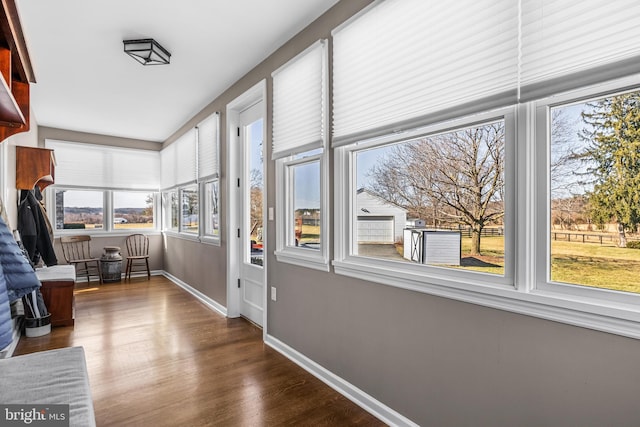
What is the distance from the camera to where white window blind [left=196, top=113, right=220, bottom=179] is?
4152 millimetres

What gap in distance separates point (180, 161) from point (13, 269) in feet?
13.9

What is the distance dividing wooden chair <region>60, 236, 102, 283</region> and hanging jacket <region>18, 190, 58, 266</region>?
181cm

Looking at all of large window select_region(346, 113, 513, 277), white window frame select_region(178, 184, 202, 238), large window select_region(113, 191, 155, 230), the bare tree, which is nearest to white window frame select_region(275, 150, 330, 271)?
large window select_region(346, 113, 513, 277)

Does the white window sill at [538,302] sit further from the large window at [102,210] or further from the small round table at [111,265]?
the large window at [102,210]

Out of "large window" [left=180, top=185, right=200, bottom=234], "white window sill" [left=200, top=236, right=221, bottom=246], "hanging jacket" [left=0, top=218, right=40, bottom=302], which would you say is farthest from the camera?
"large window" [left=180, top=185, right=200, bottom=234]

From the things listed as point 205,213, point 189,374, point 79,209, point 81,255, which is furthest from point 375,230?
point 79,209

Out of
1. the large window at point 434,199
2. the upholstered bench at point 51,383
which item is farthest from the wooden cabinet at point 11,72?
the large window at point 434,199

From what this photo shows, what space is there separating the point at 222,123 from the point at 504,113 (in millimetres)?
3266

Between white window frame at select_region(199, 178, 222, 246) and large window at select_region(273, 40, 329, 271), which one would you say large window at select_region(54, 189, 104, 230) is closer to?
white window frame at select_region(199, 178, 222, 246)

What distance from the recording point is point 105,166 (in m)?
6.11

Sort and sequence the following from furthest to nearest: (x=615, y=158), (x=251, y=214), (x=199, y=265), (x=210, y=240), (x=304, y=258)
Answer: (x=199, y=265) < (x=210, y=240) < (x=251, y=214) < (x=304, y=258) < (x=615, y=158)

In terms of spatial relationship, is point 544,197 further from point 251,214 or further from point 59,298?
point 59,298

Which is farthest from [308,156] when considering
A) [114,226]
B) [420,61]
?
[114,226]

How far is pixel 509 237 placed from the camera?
1468mm
